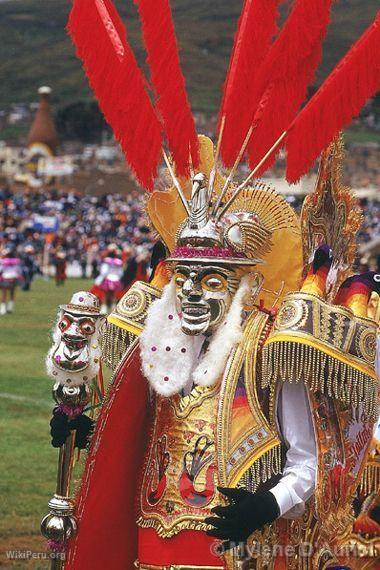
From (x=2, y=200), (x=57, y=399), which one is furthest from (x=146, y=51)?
(x=2, y=200)

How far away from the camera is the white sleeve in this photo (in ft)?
18.0

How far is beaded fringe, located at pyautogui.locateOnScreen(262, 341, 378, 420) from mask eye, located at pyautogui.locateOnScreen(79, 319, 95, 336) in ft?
2.46

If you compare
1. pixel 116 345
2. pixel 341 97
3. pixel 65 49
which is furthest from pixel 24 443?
pixel 65 49

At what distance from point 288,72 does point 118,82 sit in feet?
2.18

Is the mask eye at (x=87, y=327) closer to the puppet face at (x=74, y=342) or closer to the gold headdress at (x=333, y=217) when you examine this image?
the puppet face at (x=74, y=342)

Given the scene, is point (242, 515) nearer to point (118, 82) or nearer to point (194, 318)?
point (194, 318)

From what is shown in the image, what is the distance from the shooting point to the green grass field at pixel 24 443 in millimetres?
9836

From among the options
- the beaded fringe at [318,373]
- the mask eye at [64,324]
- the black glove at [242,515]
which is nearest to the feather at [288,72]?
the beaded fringe at [318,373]

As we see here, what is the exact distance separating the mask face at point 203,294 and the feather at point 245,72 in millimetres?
498

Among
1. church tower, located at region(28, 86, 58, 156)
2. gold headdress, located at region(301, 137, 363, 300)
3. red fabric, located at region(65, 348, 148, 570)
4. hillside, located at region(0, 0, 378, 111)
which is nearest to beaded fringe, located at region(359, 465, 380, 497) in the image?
gold headdress, located at region(301, 137, 363, 300)

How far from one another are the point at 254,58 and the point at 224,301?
98cm

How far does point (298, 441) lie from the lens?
18.2 feet

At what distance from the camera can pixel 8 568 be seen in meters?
9.02

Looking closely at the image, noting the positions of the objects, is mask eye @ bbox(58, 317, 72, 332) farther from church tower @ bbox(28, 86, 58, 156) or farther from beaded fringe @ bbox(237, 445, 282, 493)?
church tower @ bbox(28, 86, 58, 156)
